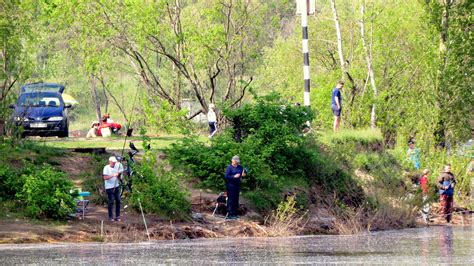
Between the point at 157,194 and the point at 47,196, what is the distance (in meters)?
3.36

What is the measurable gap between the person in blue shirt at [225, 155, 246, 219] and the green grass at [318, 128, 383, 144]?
7.58 m

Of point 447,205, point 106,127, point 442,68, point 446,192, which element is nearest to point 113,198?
point 446,192

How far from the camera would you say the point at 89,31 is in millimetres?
49656

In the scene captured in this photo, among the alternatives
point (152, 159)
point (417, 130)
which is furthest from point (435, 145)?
point (152, 159)

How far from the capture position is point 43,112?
43.2 metres

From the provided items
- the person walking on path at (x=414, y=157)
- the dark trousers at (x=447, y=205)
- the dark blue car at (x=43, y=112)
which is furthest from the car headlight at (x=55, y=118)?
the dark trousers at (x=447, y=205)

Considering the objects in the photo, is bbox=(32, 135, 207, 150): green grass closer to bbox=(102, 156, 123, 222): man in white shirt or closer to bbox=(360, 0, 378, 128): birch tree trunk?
bbox=(102, 156, 123, 222): man in white shirt

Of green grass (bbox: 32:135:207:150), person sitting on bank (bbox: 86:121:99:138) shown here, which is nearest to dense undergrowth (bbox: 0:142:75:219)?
green grass (bbox: 32:135:207:150)

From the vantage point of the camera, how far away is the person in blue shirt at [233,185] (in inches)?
1377

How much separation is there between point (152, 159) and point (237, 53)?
1860 cm

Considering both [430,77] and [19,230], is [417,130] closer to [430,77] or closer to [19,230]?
[430,77]

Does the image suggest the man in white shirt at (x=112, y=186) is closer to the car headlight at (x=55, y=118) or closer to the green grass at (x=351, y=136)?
the car headlight at (x=55, y=118)

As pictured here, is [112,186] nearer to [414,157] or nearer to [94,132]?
[94,132]

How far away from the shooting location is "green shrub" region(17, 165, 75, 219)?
3158 centimetres
